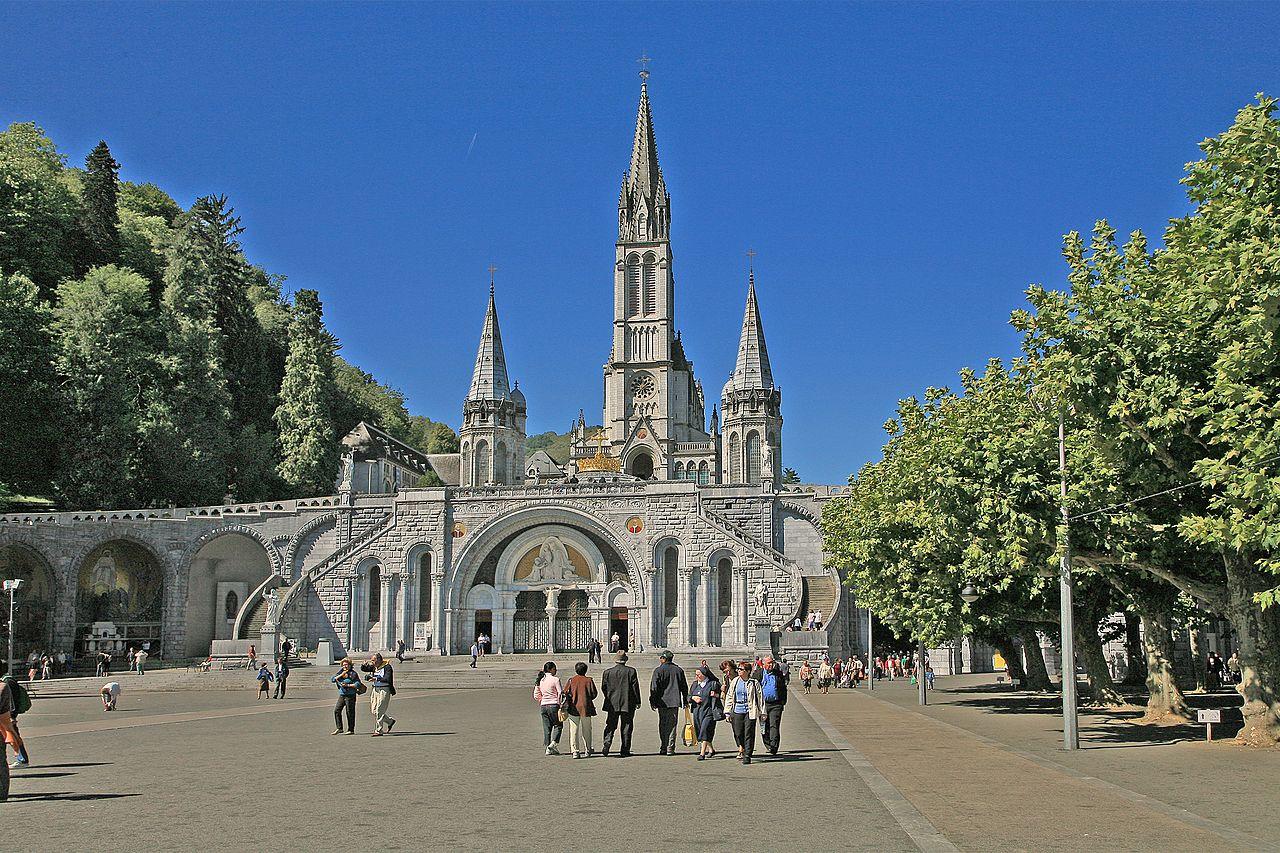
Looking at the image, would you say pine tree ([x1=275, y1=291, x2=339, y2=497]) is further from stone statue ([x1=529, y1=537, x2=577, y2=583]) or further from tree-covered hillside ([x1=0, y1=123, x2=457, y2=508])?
stone statue ([x1=529, y1=537, x2=577, y2=583])

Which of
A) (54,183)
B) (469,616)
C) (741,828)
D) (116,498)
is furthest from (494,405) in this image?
(741,828)

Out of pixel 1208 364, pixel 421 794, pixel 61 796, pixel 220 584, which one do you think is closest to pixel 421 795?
pixel 421 794

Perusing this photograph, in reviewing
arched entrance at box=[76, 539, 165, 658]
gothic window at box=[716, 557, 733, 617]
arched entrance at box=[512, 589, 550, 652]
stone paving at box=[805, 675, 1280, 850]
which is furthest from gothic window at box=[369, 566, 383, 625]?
stone paving at box=[805, 675, 1280, 850]

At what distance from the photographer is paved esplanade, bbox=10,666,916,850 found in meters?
12.1

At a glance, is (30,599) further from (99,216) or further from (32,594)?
(99,216)

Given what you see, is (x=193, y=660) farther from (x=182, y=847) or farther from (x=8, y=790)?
(x=182, y=847)

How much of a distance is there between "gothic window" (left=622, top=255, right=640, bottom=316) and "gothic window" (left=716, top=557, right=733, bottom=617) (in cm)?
5524

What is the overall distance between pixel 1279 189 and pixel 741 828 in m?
13.3

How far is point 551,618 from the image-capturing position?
62656 millimetres

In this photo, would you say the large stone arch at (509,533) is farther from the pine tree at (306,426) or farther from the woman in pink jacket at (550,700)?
the woman in pink jacket at (550,700)

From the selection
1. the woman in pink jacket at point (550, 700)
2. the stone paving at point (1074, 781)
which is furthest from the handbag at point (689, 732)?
the stone paving at point (1074, 781)

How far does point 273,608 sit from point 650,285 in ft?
199

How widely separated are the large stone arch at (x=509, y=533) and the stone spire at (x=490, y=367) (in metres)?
14.7

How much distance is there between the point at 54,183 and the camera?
250 ft
